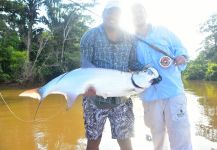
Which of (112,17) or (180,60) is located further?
(180,60)

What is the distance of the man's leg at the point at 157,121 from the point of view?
418 cm

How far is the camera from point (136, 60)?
400 cm

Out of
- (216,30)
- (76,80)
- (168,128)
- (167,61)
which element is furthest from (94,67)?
(216,30)

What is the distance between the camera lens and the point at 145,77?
366 cm

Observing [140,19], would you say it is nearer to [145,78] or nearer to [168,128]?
[145,78]

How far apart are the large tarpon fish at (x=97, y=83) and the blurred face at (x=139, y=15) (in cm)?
67

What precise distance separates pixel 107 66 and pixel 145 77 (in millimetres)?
414

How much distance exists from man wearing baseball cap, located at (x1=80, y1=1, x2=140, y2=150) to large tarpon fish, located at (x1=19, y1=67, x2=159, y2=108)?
208 millimetres

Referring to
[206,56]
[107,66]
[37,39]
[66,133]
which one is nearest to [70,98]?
[107,66]

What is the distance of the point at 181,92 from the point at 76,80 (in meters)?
1.15

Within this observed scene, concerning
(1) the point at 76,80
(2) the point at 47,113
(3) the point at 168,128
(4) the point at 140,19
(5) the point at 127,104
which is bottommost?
Answer: (2) the point at 47,113

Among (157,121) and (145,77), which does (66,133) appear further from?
(145,77)

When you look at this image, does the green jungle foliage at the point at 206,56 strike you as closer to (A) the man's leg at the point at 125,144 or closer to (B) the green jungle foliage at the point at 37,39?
(B) the green jungle foliage at the point at 37,39

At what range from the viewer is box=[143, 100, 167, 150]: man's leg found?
4184 mm
